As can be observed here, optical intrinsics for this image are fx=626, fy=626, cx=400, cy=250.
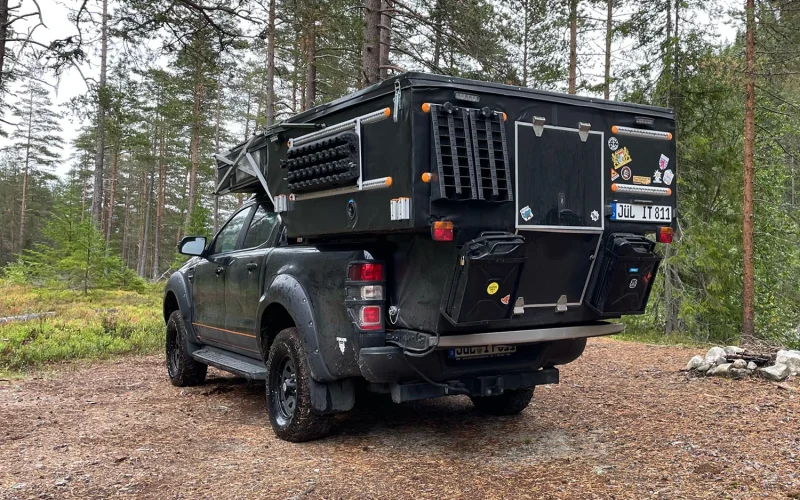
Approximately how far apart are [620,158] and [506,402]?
8.12 feet

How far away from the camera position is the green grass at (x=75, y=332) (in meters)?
9.20

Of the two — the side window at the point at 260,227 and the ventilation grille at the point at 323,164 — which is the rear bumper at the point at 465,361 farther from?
the side window at the point at 260,227

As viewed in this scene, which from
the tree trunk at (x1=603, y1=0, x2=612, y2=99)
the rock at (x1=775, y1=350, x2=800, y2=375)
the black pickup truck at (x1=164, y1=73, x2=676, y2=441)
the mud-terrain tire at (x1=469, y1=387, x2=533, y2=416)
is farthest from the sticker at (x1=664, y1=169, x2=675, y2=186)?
the tree trunk at (x1=603, y1=0, x2=612, y2=99)

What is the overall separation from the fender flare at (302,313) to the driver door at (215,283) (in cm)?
154

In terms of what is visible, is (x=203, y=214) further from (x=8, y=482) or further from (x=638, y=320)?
(x=8, y=482)

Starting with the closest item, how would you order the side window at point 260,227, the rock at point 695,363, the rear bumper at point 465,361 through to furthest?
the rear bumper at point 465,361
the side window at point 260,227
the rock at point 695,363

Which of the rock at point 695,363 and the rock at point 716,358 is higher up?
the rock at point 716,358

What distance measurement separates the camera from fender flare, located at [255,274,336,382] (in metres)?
4.62

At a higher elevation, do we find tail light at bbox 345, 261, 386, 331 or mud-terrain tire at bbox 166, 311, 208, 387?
tail light at bbox 345, 261, 386, 331

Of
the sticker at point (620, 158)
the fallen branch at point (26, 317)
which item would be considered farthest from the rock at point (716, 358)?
the fallen branch at point (26, 317)

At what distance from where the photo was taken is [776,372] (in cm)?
673

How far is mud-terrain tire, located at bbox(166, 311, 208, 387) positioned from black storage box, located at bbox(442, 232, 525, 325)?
4.30 m

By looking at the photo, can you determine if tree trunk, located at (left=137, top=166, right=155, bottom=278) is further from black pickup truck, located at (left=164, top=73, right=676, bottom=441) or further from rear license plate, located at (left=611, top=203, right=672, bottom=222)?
rear license plate, located at (left=611, top=203, right=672, bottom=222)

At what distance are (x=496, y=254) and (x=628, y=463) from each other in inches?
70.9
